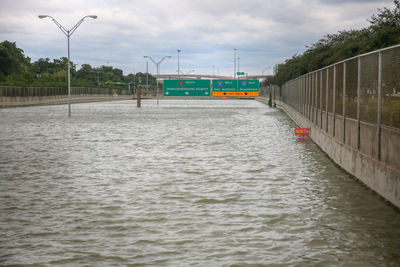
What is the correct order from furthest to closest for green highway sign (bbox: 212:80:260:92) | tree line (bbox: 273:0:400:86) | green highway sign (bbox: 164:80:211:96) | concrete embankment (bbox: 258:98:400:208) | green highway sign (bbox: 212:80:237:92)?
1. green highway sign (bbox: 212:80:237:92)
2. green highway sign (bbox: 212:80:260:92)
3. green highway sign (bbox: 164:80:211:96)
4. tree line (bbox: 273:0:400:86)
5. concrete embankment (bbox: 258:98:400:208)

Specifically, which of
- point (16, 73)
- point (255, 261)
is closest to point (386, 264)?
point (255, 261)

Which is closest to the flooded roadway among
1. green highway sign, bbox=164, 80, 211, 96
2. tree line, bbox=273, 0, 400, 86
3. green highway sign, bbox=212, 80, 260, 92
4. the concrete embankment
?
the concrete embankment

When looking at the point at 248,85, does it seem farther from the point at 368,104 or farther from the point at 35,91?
the point at 368,104

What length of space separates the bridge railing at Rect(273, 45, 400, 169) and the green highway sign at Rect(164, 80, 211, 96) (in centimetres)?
6796

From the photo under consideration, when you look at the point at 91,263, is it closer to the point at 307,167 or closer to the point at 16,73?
the point at 307,167

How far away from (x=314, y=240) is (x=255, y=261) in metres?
1.26

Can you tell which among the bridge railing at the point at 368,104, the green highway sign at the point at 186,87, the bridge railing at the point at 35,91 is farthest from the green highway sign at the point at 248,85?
the bridge railing at the point at 368,104

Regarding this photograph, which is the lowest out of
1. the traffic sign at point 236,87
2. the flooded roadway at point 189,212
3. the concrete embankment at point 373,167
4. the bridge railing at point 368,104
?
the flooded roadway at point 189,212

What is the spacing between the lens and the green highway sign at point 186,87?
87.4 m

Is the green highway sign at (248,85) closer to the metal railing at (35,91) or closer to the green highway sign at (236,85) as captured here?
the green highway sign at (236,85)

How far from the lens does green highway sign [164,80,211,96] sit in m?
87.4

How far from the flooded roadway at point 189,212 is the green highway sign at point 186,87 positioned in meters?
69.9

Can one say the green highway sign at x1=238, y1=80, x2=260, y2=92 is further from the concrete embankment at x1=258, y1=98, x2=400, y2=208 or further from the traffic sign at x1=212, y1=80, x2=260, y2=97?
the concrete embankment at x1=258, y1=98, x2=400, y2=208

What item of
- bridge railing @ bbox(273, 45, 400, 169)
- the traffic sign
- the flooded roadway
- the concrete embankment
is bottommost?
the flooded roadway
